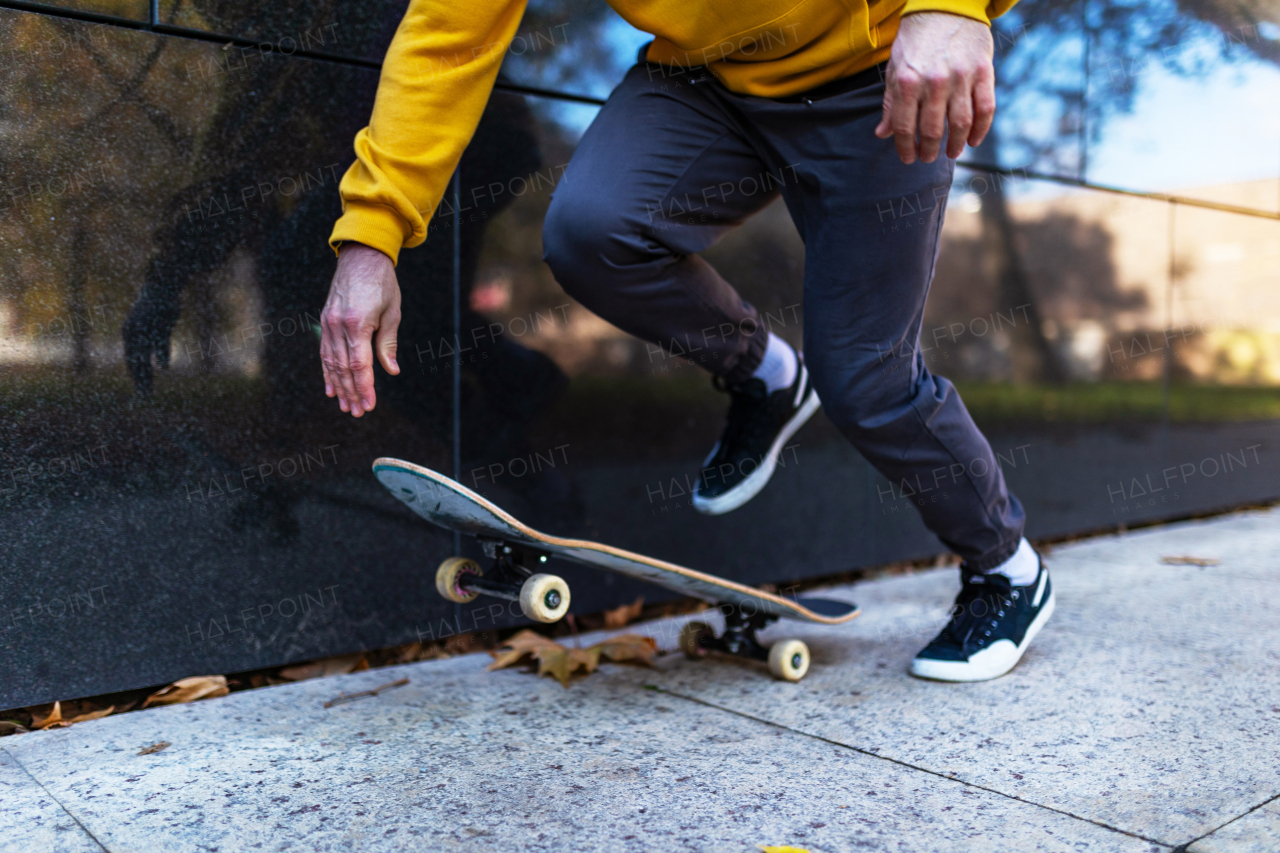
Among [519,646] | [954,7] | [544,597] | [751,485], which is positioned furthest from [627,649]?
[954,7]

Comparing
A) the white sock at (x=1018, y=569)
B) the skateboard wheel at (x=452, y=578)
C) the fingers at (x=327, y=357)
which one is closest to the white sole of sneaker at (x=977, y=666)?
the white sock at (x=1018, y=569)

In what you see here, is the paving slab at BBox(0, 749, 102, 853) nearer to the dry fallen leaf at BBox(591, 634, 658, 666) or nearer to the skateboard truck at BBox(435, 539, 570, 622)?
the skateboard truck at BBox(435, 539, 570, 622)

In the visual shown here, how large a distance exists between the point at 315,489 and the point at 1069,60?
3512 mm

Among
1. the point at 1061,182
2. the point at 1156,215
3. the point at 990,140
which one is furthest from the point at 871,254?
the point at 1156,215

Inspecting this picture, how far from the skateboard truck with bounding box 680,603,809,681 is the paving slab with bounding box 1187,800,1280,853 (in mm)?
934

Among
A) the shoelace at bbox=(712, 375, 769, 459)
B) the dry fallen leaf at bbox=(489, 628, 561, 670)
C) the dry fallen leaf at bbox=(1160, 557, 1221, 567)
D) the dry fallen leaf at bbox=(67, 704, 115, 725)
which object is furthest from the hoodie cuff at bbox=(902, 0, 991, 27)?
the dry fallen leaf at bbox=(1160, 557, 1221, 567)

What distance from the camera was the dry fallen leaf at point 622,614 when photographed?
277cm

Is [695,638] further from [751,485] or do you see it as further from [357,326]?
[357,326]

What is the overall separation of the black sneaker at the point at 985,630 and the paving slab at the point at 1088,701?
39 millimetres

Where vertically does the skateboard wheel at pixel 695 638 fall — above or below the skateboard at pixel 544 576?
below

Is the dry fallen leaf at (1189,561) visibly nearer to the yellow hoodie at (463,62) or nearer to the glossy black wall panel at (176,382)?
the yellow hoodie at (463,62)

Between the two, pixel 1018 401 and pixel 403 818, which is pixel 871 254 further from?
pixel 1018 401

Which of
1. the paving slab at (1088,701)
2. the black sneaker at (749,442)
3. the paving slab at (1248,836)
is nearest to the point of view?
the paving slab at (1248,836)

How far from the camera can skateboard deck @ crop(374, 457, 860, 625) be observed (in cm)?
175
